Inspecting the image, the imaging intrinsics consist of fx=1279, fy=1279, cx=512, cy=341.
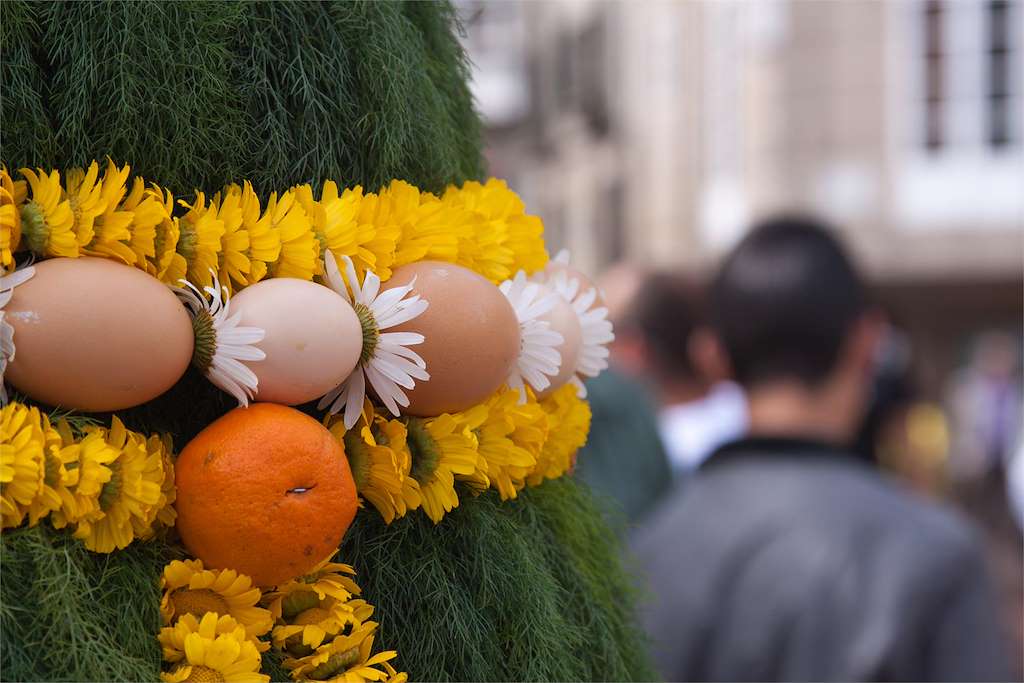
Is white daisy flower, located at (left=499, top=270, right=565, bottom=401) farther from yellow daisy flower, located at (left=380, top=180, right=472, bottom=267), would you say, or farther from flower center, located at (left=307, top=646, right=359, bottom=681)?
flower center, located at (left=307, top=646, right=359, bottom=681)

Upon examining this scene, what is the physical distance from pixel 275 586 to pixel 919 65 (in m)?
10.2

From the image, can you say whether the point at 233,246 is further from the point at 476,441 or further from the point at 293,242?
the point at 476,441

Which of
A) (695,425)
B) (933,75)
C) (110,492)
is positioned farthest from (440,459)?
(933,75)

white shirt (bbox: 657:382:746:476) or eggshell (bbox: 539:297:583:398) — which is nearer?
eggshell (bbox: 539:297:583:398)

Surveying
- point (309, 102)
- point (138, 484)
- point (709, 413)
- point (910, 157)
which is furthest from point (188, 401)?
point (910, 157)

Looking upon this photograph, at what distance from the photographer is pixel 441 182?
3.24 ft

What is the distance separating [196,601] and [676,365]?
276 centimetres

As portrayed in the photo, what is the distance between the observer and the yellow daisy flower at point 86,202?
802 millimetres

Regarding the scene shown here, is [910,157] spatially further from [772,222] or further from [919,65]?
[772,222]

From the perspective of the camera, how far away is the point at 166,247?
2.73 feet

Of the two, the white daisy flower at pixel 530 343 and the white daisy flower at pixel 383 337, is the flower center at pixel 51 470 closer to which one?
the white daisy flower at pixel 383 337

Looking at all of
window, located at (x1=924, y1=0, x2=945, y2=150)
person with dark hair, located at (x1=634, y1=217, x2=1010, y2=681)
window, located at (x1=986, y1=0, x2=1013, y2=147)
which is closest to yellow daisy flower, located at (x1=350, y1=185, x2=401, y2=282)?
person with dark hair, located at (x1=634, y1=217, x2=1010, y2=681)

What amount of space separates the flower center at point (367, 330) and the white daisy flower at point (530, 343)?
0.43ft

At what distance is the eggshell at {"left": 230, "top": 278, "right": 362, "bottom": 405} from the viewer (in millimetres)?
828
